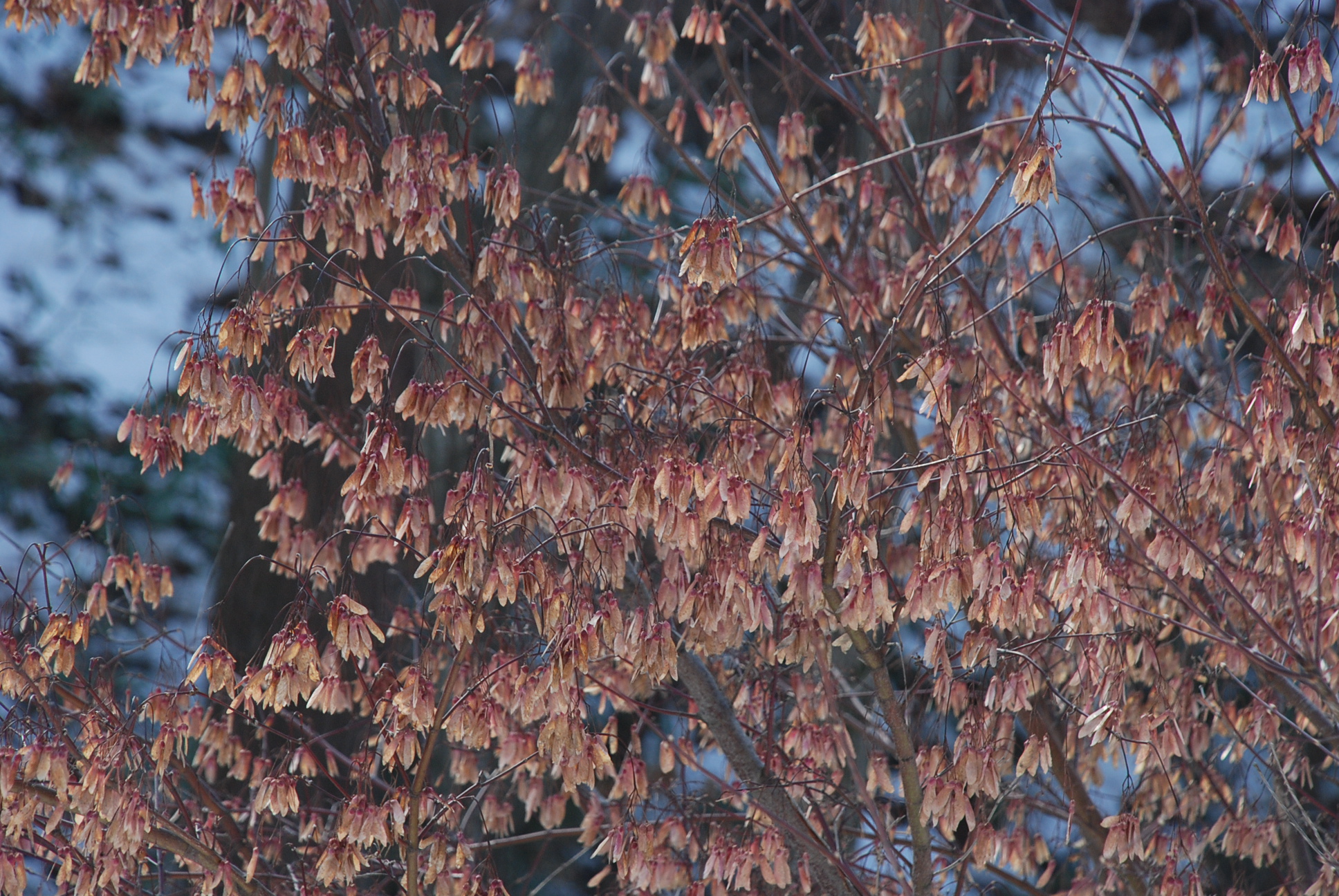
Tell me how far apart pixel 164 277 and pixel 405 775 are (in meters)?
7.20

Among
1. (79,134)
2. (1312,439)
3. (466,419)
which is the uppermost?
(79,134)

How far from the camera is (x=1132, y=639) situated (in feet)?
12.5

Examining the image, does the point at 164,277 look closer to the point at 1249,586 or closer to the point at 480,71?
the point at 480,71

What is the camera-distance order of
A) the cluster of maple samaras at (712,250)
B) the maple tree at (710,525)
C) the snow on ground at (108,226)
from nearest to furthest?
1. the cluster of maple samaras at (712,250)
2. the maple tree at (710,525)
3. the snow on ground at (108,226)

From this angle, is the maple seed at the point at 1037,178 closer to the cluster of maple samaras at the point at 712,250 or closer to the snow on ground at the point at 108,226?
the cluster of maple samaras at the point at 712,250

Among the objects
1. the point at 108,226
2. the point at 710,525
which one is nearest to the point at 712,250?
the point at 710,525

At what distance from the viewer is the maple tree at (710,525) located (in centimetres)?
287

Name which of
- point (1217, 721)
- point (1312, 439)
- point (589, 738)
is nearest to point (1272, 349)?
point (1312, 439)

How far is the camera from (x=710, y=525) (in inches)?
119

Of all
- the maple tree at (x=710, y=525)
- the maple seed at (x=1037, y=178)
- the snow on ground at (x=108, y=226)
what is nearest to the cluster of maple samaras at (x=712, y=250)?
the maple tree at (x=710, y=525)

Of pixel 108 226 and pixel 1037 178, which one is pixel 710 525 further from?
pixel 108 226

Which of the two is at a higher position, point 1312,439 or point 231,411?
point 231,411

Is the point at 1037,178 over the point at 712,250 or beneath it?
beneath

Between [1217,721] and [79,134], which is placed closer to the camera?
[1217,721]
